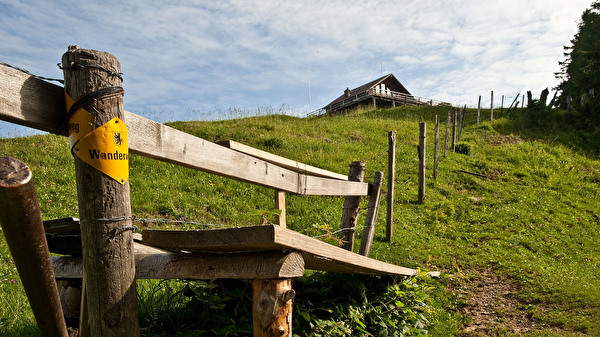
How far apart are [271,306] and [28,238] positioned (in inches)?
50.8

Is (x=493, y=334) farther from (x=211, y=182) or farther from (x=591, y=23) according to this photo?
(x=591, y=23)

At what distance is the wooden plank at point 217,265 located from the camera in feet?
7.73

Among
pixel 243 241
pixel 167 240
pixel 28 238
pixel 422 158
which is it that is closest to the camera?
pixel 28 238

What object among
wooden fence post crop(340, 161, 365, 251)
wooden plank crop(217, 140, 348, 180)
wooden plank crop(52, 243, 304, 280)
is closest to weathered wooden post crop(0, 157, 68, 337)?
wooden plank crop(52, 243, 304, 280)

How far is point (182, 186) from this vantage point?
37.5 feet

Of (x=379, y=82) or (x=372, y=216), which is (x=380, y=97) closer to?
(x=379, y=82)

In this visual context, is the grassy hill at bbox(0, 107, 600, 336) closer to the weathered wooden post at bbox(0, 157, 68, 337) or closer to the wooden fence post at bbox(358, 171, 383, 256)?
the wooden fence post at bbox(358, 171, 383, 256)

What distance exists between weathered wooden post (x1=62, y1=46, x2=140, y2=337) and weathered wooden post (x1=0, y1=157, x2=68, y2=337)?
0.27 meters

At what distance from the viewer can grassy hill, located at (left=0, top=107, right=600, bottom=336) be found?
17.7 ft

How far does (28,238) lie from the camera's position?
5.52 ft

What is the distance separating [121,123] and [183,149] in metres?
0.42

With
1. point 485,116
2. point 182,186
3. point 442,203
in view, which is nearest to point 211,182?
point 182,186

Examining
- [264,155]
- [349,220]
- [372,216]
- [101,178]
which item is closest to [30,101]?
[101,178]

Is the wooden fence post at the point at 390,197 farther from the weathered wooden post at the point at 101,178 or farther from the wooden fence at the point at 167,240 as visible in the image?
→ the weathered wooden post at the point at 101,178
